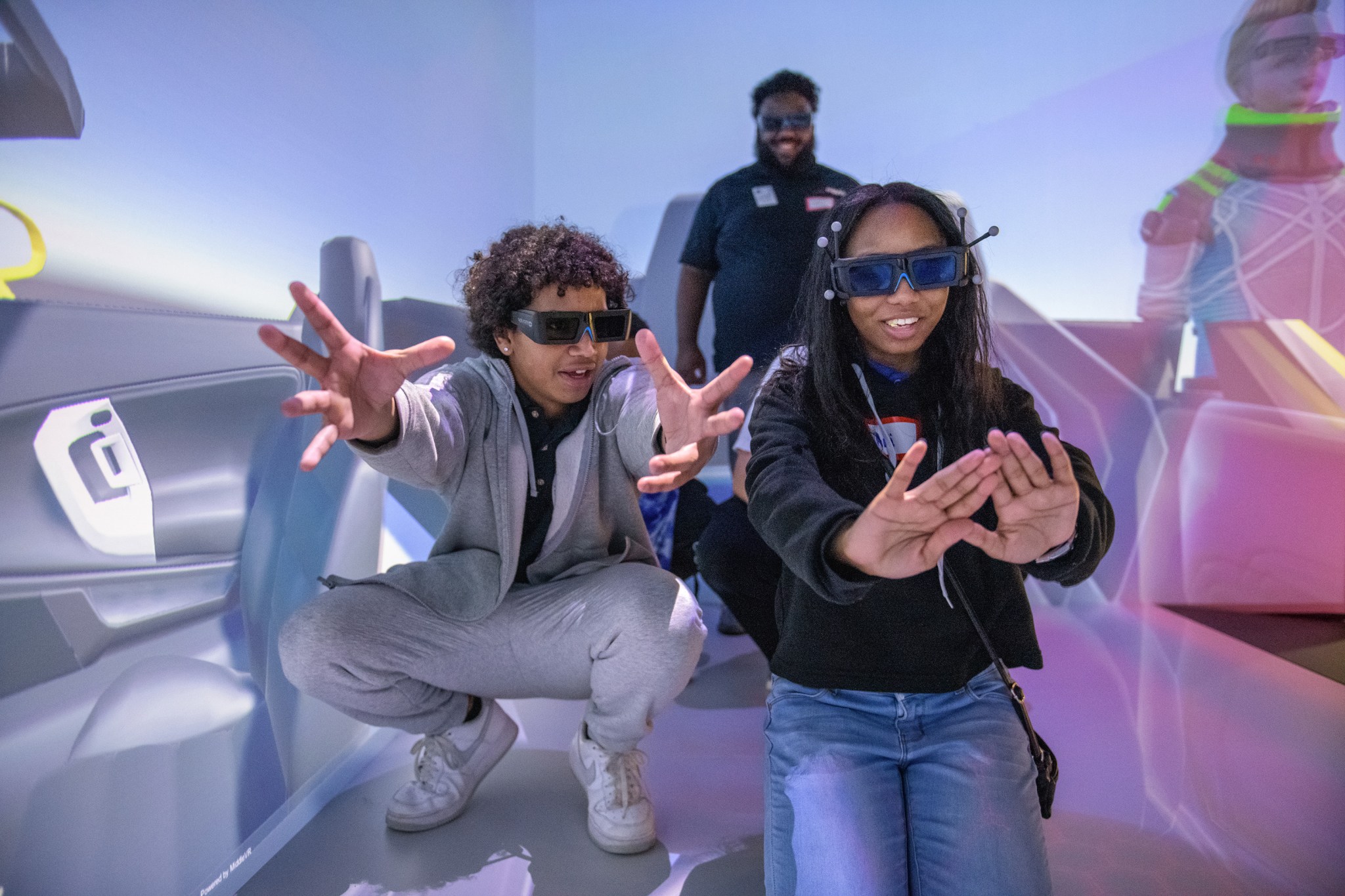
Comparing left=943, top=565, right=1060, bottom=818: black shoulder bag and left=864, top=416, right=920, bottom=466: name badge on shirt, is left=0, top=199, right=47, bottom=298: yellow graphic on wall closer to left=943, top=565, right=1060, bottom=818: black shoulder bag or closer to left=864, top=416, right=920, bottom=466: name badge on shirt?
left=864, top=416, right=920, bottom=466: name badge on shirt

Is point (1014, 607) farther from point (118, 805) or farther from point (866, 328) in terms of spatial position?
point (118, 805)

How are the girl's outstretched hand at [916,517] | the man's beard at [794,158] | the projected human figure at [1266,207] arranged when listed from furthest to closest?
the projected human figure at [1266,207]
the man's beard at [794,158]
the girl's outstretched hand at [916,517]

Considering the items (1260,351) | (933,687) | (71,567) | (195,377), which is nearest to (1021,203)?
(1260,351)

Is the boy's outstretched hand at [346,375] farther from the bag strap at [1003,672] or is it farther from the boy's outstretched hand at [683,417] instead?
the bag strap at [1003,672]

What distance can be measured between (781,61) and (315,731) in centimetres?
307

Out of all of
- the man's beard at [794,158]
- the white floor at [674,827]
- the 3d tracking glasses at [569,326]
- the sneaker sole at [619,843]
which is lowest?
the white floor at [674,827]

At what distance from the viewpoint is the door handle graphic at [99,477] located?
1298mm

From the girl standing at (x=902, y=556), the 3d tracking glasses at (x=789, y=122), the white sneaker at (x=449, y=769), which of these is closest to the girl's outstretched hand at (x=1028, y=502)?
the girl standing at (x=902, y=556)

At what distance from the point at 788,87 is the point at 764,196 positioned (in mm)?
424

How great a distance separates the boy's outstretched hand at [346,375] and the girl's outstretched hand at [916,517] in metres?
0.70

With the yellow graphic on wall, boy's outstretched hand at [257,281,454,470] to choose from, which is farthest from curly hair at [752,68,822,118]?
the yellow graphic on wall

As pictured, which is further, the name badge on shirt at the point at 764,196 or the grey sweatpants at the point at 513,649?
the name badge on shirt at the point at 764,196

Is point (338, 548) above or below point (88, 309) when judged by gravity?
below

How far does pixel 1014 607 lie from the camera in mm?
1540
